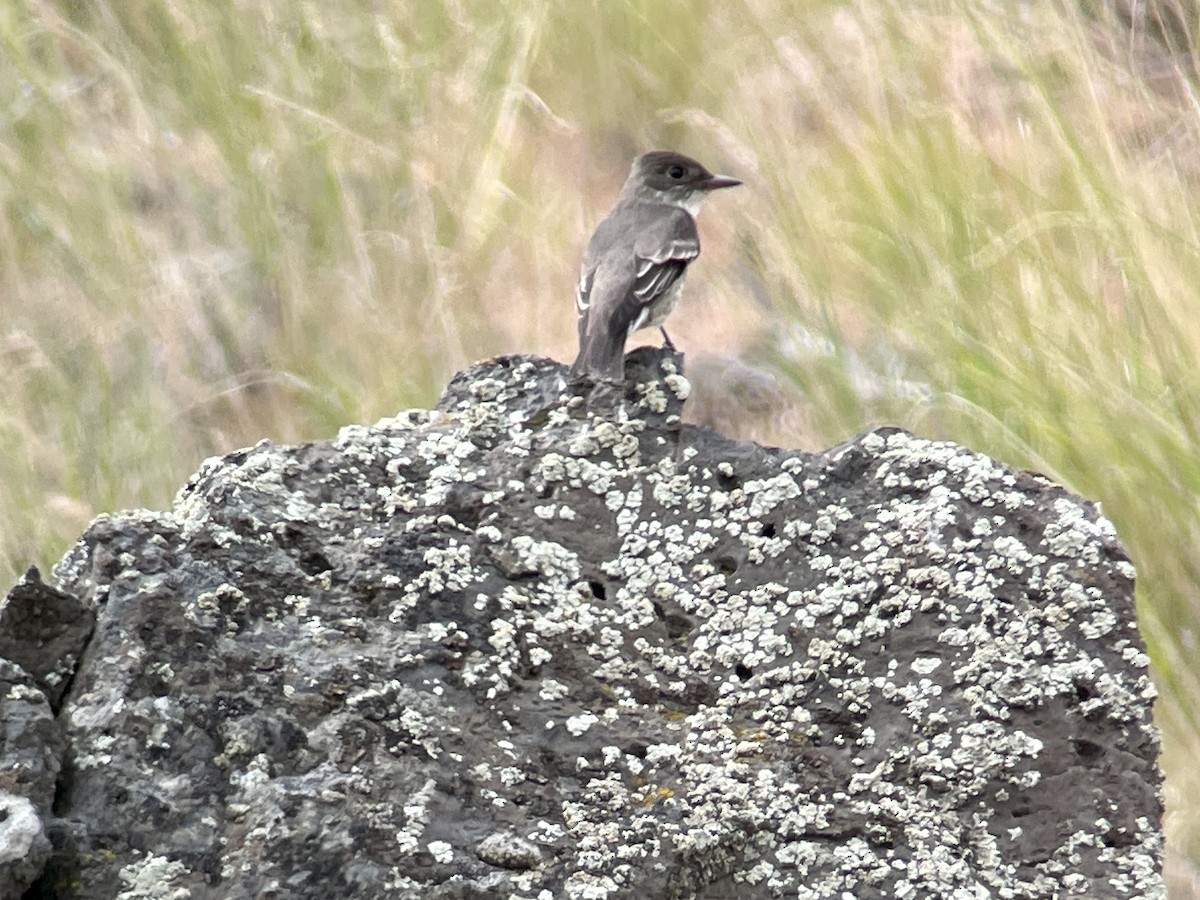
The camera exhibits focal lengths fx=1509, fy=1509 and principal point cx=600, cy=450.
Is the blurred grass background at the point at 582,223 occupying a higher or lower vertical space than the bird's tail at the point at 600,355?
higher

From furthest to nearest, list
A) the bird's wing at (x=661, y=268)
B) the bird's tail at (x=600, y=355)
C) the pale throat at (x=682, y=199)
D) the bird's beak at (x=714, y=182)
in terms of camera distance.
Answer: the bird's beak at (x=714, y=182)
the pale throat at (x=682, y=199)
the bird's wing at (x=661, y=268)
the bird's tail at (x=600, y=355)

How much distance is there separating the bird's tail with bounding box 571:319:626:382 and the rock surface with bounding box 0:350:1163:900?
104 millimetres

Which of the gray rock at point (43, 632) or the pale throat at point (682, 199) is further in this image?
the pale throat at point (682, 199)

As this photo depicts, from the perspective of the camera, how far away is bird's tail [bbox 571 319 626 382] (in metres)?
3.15

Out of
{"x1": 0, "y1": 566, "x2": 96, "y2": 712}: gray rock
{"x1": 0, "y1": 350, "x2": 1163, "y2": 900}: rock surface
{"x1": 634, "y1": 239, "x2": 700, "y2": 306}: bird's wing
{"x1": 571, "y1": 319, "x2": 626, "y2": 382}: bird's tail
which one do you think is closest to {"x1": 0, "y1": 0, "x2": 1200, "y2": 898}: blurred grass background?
{"x1": 634, "y1": 239, "x2": 700, "y2": 306}: bird's wing

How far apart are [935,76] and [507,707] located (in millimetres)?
3912

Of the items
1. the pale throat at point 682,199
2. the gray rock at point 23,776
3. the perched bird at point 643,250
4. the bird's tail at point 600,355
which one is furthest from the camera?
the pale throat at point 682,199

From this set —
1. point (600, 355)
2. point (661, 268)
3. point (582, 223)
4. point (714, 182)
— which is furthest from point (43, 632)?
point (582, 223)

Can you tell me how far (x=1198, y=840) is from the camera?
3514 mm

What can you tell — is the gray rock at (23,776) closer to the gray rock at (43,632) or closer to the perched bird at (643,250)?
the gray rock at (43,632)

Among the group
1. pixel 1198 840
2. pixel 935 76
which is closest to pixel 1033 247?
pixel 935 76

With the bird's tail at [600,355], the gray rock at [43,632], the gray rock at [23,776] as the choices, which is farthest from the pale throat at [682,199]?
the gray rock at [23,776]

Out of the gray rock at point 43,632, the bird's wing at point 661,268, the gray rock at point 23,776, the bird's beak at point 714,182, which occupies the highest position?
the bird's beak at point 714,182

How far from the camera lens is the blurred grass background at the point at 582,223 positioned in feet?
14.7
